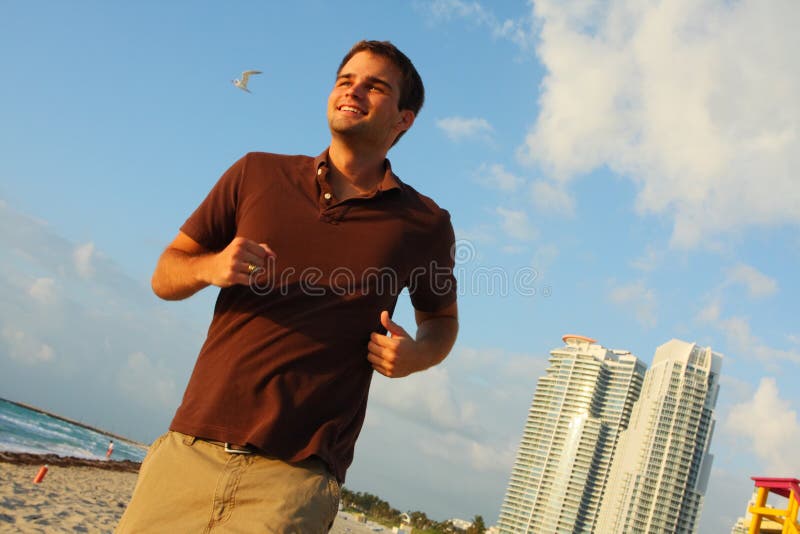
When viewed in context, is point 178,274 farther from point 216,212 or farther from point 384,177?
point 384,177

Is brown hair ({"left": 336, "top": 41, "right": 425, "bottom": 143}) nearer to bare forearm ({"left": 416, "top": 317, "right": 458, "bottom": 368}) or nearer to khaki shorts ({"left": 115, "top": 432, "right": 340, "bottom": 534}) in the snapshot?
bare forearm ({"left": 416, "top": 317, "right": 458, "bottom": 368})

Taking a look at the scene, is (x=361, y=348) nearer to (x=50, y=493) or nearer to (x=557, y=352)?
(x=50, y=493)

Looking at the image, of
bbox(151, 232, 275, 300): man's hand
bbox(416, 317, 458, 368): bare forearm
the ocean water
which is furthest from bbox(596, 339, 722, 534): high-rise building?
bbox(151, 232, 275, 300): man's hand

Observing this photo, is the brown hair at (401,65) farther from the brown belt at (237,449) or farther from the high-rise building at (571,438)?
the high-rise building at (571,438)

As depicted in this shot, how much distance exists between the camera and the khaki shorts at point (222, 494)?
5.85ft

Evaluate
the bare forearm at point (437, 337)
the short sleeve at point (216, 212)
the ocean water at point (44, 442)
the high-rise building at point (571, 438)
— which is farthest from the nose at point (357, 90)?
the high-rise building at point (571, 438)

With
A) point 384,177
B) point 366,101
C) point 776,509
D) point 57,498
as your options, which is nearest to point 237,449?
point 384,177

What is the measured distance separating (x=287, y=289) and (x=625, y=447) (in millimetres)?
89911

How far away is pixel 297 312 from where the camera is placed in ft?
6.58

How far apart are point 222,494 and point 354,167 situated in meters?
1.23

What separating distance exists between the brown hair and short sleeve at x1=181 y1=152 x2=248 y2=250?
661 millimetres

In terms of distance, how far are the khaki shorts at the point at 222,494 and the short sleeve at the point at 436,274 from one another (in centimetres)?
83

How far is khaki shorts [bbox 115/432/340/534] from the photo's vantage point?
178 cm

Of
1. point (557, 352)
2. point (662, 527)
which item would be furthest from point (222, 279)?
point (557, 352)
